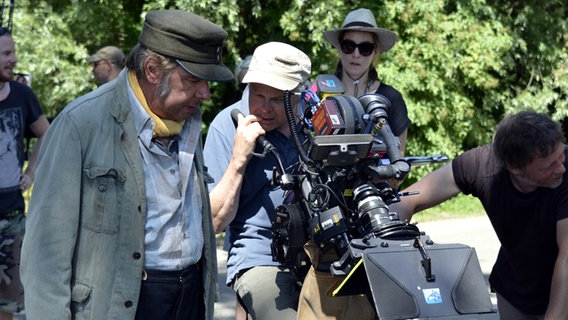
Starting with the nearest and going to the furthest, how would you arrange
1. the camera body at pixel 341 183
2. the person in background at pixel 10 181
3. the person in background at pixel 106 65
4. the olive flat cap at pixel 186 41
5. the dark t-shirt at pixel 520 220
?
the olive flat cap at pixel 186 41, the camera body at pixel 341 183, the dark t-shirt at pixel 520 220, the person in background at pixel 10 181, the person in background at pixel 106 65

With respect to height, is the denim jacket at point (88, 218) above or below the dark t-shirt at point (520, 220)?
above

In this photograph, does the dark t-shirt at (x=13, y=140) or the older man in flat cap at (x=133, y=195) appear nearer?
the older man in flat cap at (x=133, y=195)

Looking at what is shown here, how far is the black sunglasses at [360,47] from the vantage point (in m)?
5.39

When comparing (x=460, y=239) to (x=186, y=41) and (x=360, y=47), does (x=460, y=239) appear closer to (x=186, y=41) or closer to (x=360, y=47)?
(x=360, y=47)

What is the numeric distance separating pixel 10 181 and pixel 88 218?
3116mm

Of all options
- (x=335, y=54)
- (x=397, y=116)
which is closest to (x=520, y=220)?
(x=397, y=116)

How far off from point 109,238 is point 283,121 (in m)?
1.26

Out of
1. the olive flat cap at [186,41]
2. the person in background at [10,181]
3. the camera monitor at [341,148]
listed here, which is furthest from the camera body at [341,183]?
the person in background at [10,181]

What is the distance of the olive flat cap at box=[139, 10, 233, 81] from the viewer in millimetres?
3250

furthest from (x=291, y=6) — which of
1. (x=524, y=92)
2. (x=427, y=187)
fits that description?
(x=427, y=187)

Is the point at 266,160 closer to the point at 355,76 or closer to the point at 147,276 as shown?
the point at 147,276

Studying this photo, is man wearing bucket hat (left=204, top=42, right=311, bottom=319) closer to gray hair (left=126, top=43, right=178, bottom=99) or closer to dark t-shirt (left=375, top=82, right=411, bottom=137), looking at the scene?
gray hair (left=126, top=43, right=178, bottom=99)

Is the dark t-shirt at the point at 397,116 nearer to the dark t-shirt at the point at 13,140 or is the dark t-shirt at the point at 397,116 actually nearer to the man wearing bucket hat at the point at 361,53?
the man wearing bucket hat at the point at 361,53

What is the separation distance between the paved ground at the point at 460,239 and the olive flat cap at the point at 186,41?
4.03 meters
